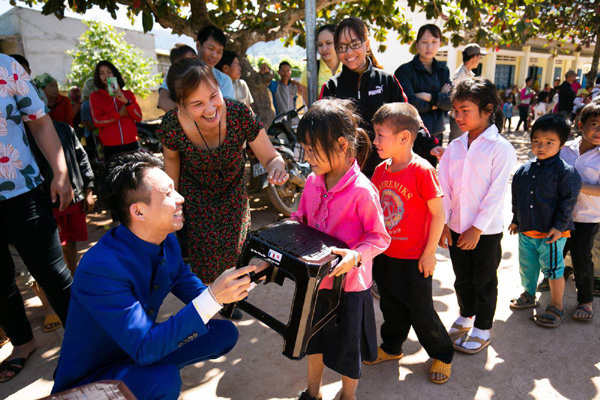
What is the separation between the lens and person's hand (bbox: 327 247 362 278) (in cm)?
151

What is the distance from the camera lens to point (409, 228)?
6.79ft

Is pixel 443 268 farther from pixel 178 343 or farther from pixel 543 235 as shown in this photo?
pixel 178 343

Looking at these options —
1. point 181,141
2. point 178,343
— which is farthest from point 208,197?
point 178,343

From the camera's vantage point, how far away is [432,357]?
7.38 ft

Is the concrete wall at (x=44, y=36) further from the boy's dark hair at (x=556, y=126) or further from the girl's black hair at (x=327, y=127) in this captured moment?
the boy's dark hair at (x=556, y=126)

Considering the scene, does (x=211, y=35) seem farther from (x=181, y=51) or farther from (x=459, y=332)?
(x=459, y=332)

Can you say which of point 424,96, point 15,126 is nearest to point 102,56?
point 15,126

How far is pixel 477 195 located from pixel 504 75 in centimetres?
2661

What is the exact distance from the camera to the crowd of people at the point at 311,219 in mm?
1555

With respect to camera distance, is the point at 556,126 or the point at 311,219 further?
the point at 556,126

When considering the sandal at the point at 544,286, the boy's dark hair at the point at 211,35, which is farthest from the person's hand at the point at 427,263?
the boy's dark hair at the point at 211,35

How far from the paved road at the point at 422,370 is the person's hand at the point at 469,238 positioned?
70 cm

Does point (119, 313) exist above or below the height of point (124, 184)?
below

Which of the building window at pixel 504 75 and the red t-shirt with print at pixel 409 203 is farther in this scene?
the building window at pixel 504 75
